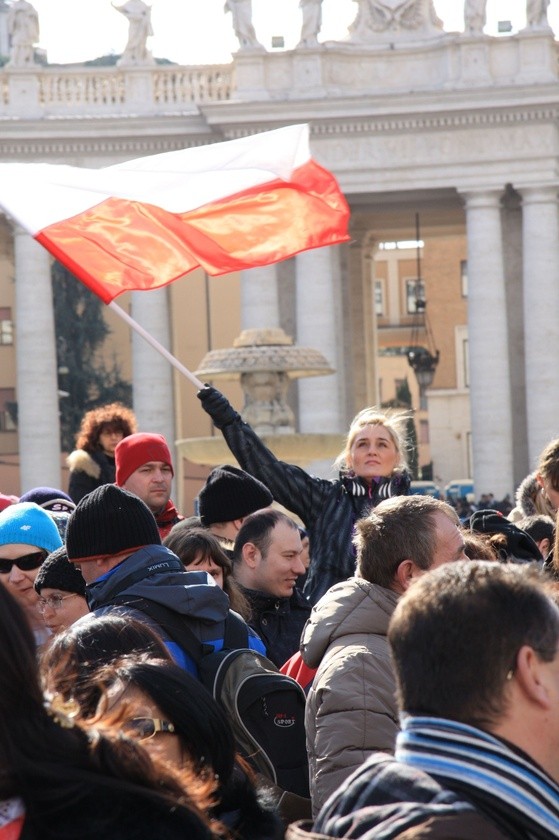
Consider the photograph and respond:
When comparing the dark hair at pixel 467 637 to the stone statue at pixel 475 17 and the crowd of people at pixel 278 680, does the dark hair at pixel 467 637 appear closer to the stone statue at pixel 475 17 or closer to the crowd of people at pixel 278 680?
the crowd of people at pixel 278 680

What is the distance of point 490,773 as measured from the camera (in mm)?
3211

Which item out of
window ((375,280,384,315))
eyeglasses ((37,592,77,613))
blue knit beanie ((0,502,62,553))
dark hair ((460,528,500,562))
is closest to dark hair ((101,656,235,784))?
dark hair ((460,528,500,562))

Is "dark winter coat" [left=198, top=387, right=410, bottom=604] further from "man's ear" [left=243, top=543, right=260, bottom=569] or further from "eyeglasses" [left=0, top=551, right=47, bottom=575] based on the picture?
"eyeglasses" [left=0, top=551, right=47, bottom=575]

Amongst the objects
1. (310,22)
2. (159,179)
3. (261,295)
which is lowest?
(261,295)

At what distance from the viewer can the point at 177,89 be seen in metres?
40.1

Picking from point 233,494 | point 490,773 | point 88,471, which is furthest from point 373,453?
point 490,773

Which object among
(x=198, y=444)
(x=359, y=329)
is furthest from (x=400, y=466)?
(x=359, y=329)

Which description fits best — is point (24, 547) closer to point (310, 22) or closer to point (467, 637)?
point (467, 637)

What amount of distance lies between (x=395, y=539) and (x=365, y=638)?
1.15ft

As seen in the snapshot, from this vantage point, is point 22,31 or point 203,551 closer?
point 203,551

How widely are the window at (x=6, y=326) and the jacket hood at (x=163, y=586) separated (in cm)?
4909

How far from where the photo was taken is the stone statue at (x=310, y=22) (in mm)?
39656

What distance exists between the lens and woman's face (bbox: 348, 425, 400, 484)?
873 cm

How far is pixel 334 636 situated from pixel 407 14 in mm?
36570
